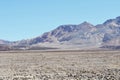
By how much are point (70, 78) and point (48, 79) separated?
1740mm

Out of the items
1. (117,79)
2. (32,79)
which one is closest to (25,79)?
(32,79)

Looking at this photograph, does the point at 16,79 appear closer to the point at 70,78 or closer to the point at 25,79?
the point at 25,79

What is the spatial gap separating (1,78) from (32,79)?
246cm

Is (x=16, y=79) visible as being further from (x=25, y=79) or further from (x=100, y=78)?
(x=100, y=78)

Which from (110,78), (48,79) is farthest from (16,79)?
(110,78)

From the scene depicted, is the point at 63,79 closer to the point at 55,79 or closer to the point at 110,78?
the point at 55,79

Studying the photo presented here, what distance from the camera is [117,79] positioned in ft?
87.8

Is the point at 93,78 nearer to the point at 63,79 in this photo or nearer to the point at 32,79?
the point at 63,79

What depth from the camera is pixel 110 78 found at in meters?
27.5

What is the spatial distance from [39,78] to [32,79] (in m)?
0.86

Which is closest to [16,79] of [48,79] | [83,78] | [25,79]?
[25,79]

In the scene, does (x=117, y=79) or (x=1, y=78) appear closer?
(x=117, y=79)

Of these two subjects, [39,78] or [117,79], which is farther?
[39,78]

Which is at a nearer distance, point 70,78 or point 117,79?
point 117,79
